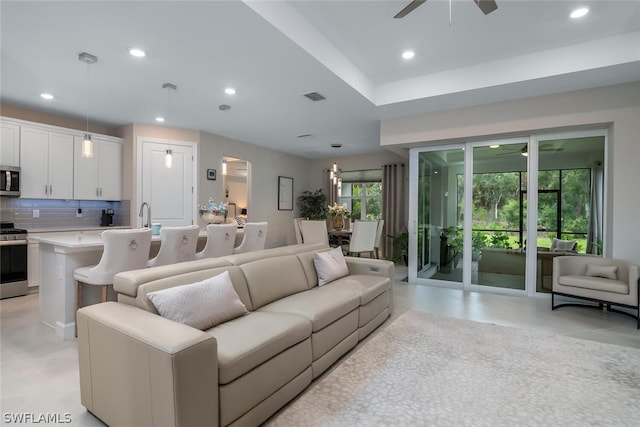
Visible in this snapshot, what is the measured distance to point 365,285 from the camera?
126 inches

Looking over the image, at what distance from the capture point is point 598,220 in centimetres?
425

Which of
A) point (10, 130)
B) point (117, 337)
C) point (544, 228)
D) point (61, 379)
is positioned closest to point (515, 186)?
point (544, 228)

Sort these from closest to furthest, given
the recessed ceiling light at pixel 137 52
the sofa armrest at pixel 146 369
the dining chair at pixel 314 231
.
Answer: the sofa armrest at pixel 146 369 < the recessed ceiling light at pixel 137 52 < the dining chair at pixel 314 231

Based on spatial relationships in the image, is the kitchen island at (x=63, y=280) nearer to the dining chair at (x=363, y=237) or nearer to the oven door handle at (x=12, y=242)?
the oven door handle at (x=12, y=242)

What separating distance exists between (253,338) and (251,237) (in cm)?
255

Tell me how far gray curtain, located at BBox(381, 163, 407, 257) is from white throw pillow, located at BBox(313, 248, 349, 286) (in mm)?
4266

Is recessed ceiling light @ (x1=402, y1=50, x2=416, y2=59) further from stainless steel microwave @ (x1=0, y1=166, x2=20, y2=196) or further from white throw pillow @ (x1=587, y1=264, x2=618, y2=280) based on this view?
stainless steel microwave @ (x1=0, y1=166, x2=20, y2=196)

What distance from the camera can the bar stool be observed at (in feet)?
9.29

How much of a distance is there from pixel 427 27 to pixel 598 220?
3541 millimetres

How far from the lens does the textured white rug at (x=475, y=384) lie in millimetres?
1864

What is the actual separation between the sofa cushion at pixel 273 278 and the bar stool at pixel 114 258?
112 centimetres

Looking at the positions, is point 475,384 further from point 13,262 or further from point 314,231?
point 13,262

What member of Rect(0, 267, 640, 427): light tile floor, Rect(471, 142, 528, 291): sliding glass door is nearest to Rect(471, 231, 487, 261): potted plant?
Rect(471, 142, 528, 291): sliding glass door

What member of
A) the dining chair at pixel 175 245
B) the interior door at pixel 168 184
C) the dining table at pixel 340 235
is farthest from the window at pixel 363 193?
the dining chair at pixel 175 245
